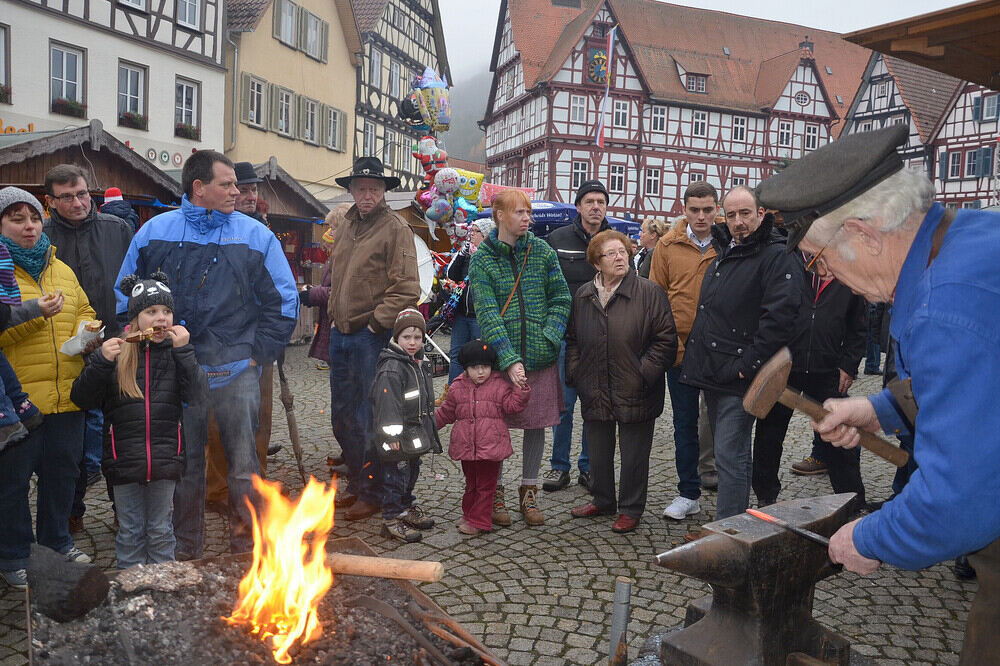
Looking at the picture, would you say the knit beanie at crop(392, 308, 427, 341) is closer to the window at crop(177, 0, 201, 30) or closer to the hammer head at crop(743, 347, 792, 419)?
the hammer head at crop(743, 347, 792, 419)

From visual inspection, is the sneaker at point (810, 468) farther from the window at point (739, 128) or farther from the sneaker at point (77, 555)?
the window at point (739, 128)

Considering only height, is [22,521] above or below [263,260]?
below

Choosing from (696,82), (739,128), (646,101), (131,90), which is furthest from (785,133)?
(131,90)

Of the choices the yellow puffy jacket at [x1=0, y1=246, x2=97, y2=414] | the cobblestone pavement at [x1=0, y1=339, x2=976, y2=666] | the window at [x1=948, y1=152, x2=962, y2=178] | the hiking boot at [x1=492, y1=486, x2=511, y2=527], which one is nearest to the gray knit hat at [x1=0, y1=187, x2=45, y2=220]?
the yellow puffy jacket at [x1=0, y1=246, x2=97, y2=414]

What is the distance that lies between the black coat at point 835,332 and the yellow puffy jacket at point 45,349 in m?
4.57

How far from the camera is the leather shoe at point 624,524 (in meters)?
5.14

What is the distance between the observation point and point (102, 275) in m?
4.94

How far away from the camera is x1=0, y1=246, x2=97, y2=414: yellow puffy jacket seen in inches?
160

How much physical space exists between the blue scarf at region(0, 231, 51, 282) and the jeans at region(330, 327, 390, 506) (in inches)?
76.9

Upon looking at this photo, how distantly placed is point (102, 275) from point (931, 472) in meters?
4.93

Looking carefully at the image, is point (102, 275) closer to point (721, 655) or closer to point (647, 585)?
point (647, 585)

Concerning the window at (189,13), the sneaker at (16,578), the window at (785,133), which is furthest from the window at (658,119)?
the sneaker at (16,578)

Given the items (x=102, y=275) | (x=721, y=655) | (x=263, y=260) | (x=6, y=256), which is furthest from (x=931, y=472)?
(x=102, y=275)

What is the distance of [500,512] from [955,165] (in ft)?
111
